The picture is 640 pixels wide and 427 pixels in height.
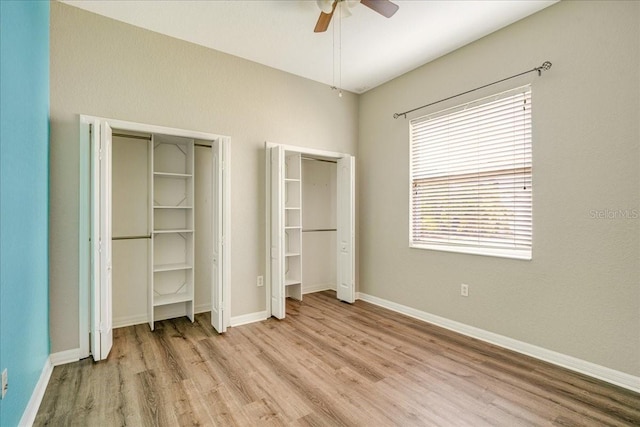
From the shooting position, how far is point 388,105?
413cm

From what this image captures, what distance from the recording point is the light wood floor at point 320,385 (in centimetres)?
191

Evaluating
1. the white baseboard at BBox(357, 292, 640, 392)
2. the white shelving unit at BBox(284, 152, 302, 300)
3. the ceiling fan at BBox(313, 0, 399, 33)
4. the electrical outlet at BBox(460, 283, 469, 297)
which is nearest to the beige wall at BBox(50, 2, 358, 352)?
the white shelving unit at BBox(284, 152, 302, 300)

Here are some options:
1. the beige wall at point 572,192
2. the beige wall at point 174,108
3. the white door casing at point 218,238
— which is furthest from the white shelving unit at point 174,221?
the beige wall at point 572,192

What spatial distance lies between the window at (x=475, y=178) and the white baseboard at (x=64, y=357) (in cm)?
354

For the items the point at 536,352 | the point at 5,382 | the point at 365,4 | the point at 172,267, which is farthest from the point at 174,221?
the point at 536,352

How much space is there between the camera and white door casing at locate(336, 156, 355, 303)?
4234mm

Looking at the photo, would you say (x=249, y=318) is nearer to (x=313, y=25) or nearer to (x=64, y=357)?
(x=64, y=357)

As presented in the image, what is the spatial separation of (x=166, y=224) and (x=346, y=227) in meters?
2.27

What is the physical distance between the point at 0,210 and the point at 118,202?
202 cm

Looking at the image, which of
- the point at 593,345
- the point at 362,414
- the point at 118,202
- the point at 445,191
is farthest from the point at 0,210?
the point at 593,345

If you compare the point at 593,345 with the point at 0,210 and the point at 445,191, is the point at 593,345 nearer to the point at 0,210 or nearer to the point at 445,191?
the point at 445,191

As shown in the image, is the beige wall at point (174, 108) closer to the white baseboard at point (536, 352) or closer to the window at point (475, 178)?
the window at point (475, 178)

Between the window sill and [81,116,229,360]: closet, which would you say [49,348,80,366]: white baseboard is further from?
the window sill

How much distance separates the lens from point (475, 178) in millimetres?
3207
